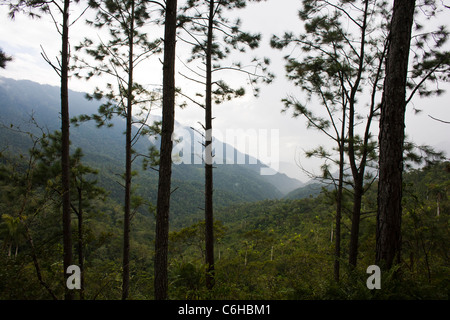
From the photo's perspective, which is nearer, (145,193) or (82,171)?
(82,171)

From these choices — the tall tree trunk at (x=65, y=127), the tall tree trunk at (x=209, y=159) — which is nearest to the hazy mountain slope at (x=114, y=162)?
the tall tree trunk at (x=65, y=127)

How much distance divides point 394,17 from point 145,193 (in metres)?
71.3

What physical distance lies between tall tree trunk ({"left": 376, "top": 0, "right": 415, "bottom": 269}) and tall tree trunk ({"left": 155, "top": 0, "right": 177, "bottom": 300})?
2.86 meters

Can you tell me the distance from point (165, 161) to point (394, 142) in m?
3.09

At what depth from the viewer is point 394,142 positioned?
264 centimetres

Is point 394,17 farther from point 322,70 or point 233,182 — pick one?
point 233,182

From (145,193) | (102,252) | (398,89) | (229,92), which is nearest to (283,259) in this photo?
(229,92)

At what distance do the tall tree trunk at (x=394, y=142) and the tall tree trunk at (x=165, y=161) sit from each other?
9.39 ft

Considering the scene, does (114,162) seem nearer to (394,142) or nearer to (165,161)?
(165,161)

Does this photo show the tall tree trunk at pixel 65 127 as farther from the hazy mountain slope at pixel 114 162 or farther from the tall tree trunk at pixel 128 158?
the hazy mountain slope at pixel 114 162

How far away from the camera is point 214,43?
527 cm

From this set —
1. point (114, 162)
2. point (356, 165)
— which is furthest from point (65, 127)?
point (114, 162)

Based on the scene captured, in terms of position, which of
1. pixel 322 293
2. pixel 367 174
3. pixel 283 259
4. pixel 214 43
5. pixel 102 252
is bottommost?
pixel 102 252

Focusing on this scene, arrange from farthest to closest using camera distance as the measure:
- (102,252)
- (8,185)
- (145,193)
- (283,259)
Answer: (145,193), (102,252), (283,259), (8,185)
